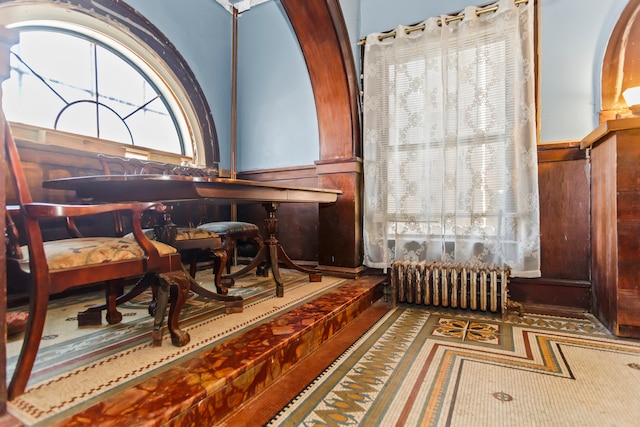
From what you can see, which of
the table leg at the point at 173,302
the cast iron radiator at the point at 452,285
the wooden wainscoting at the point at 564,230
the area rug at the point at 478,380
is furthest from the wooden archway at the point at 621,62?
the table leg at the point at 173,302

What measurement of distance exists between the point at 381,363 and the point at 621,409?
967mm

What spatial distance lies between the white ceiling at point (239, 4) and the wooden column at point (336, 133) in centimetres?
127

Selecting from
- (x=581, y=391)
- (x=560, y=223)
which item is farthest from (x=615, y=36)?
(x=581, y=391)

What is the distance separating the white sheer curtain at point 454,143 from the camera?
100 inches

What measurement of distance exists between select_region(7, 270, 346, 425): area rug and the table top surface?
0.69m

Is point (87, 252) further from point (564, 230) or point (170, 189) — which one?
point (564, 230)

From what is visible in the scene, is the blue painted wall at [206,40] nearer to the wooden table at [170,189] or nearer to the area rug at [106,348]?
the wooden table at [170,189]

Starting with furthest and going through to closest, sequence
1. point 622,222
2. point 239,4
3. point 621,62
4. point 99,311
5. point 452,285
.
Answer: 1. point 239,4
2. point 452,285
3. point 621,62
4. point 622,222
5. point 99,311

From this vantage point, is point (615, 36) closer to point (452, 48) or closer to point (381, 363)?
point (452, 48)

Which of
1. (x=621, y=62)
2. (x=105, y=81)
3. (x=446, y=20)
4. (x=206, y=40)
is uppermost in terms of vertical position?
(x=206, y=40)

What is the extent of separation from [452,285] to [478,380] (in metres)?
1.07

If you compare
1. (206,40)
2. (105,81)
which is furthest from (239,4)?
(105,81)

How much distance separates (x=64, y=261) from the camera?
4.09ft

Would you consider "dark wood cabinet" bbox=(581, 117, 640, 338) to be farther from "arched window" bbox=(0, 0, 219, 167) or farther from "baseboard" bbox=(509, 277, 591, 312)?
"arched window" bbox=(0, 0, 219, 167)
